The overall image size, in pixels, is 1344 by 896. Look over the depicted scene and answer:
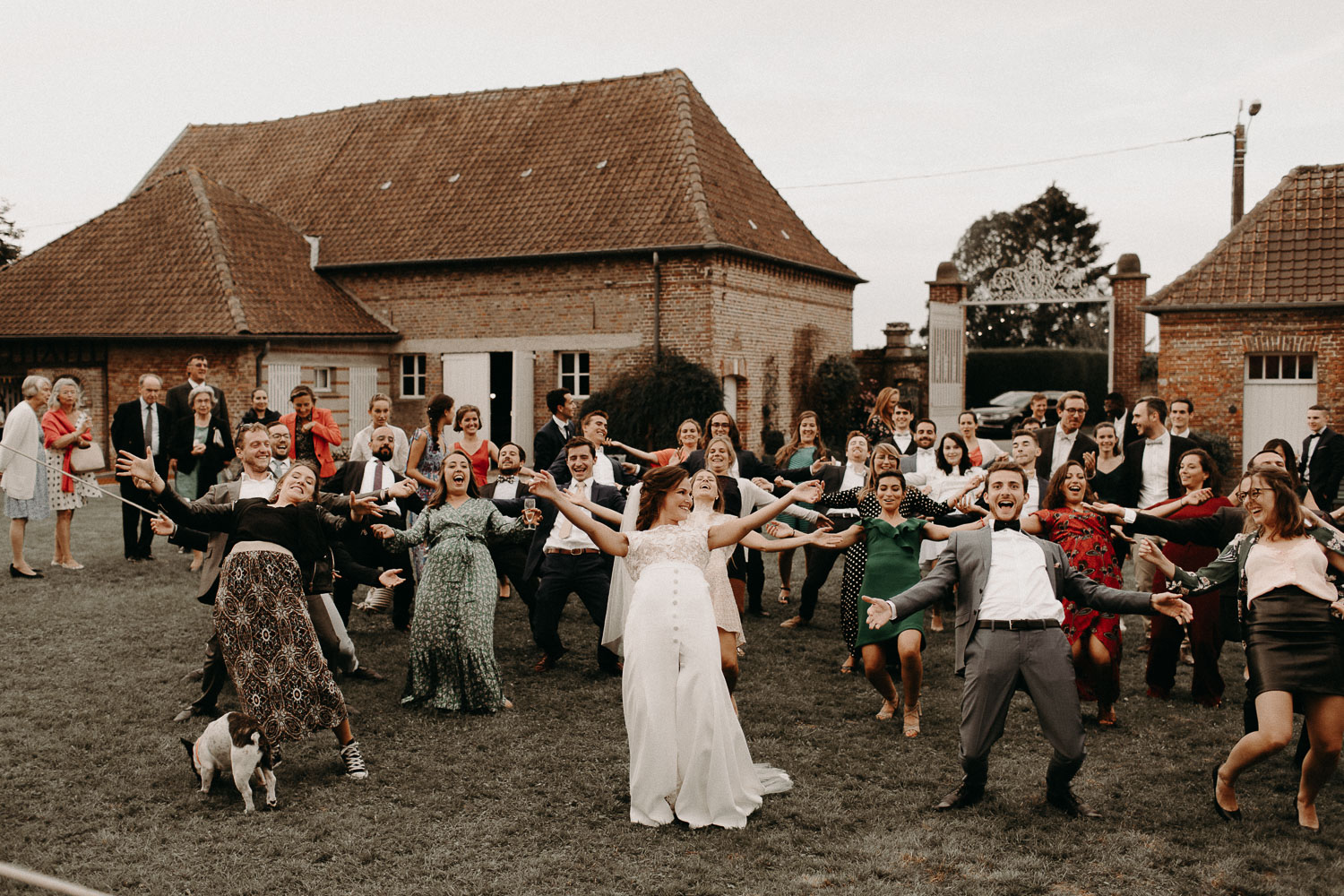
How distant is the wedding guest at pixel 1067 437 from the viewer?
880 cm

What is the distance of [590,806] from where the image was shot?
5305mm

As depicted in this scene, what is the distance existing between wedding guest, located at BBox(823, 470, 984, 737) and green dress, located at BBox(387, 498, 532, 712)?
2.24 m

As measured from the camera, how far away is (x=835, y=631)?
9234mm

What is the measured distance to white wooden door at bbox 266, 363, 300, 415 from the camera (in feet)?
63.3

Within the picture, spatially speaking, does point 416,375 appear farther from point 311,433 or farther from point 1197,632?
point 1197,632

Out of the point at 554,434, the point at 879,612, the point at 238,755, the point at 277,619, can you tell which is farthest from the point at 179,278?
the point at 879,612

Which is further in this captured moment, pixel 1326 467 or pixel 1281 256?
pixel 1281 256

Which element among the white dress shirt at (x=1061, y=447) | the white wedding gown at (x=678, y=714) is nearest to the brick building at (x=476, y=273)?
the white dress shirt at (x=1061, y=447)

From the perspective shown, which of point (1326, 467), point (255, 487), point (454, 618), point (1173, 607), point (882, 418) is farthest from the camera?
point (882, 418)

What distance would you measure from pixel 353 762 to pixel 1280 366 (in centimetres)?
1633

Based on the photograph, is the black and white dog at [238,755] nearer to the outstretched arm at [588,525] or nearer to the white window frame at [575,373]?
the outstretched arm at [588,525]

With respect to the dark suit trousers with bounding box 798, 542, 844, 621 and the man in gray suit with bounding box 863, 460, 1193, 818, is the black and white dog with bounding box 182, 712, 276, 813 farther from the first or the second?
the dark suit trousers with bounding box 798, 542, 844, 621

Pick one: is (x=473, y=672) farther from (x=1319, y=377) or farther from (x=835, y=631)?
(x=1319, y=377)

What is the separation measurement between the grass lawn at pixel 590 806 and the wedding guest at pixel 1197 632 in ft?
0.72
